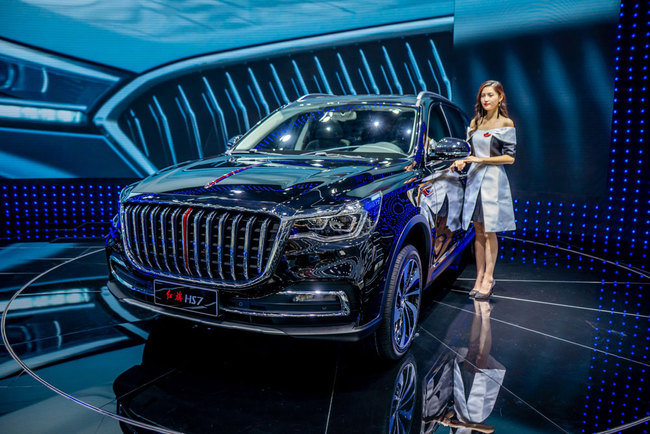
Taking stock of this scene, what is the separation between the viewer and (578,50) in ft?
20.7

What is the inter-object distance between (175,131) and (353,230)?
6.14 m

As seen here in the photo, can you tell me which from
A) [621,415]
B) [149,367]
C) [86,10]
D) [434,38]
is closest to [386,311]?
→ [621,415]

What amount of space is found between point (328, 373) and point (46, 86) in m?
6.68

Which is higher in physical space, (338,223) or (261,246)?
(338,223)

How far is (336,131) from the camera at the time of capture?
11.7ft

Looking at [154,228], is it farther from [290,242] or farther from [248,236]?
[290,242]

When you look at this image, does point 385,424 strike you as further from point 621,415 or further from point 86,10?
point 86,10

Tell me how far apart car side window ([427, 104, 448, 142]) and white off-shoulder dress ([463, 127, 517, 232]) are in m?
0.27

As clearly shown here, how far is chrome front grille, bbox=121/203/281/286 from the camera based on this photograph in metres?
2.17

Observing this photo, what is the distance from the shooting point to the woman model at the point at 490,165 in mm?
3674

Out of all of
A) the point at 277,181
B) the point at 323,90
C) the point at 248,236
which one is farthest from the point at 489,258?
the point at 323,90

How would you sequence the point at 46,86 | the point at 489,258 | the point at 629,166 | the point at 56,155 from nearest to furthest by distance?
the point at 489,258 < the point at 629,166 < the point at 46,86 < the point at 56,155

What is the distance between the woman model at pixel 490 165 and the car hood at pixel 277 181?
1.08m

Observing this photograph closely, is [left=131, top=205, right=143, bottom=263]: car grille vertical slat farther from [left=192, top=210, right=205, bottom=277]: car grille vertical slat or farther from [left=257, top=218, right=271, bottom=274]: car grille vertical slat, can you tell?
[left=257, top=218, right=271, bottom=274]: car grille vertical slat
